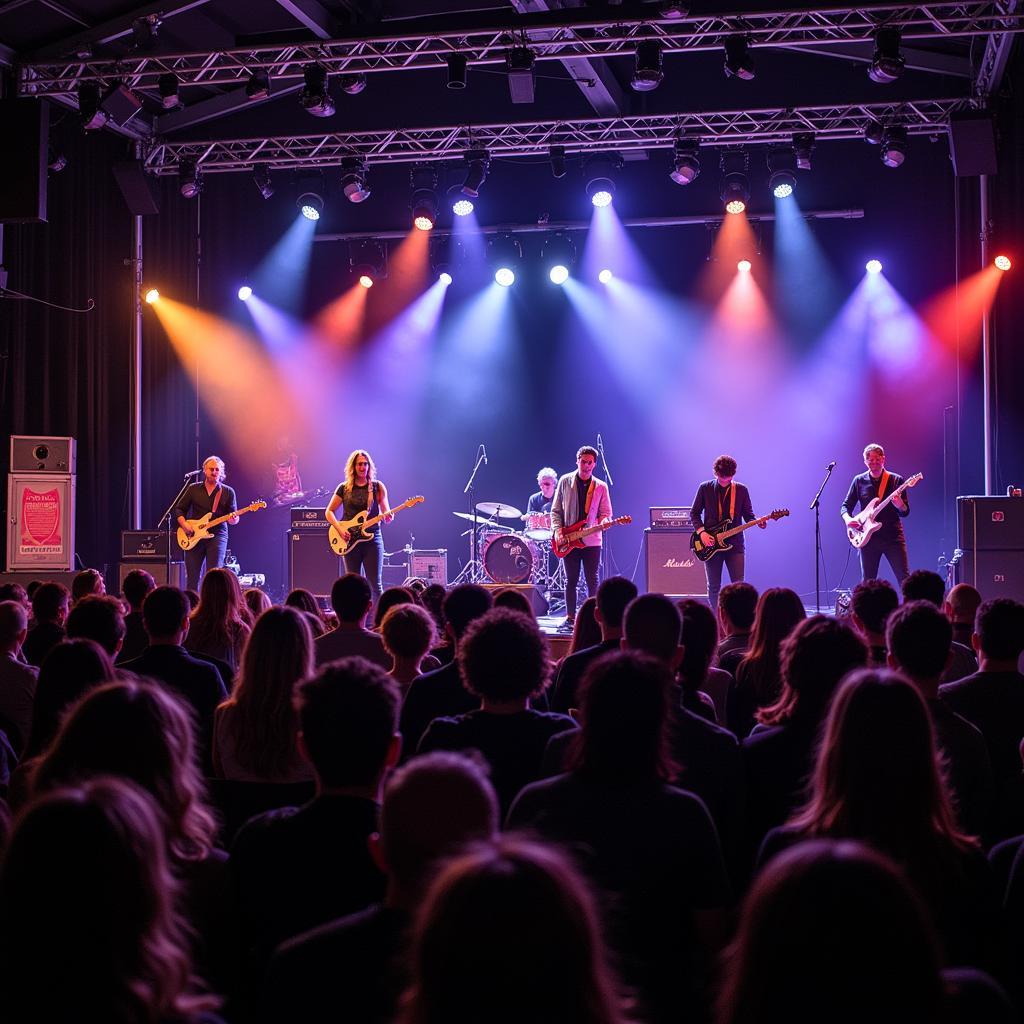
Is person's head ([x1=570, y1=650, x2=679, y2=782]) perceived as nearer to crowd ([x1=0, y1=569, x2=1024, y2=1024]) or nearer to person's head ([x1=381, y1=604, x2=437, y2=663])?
crowd ([x1=0, y1=569, x2=1024, y2=1024])

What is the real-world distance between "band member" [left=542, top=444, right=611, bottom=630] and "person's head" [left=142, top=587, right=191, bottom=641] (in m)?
6.59

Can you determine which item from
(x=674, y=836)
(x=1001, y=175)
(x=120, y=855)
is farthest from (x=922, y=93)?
(x=120, y=855)

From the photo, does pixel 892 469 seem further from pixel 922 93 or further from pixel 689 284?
pixel 922 93

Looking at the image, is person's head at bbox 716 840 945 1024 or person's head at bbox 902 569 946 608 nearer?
person's head at bbox 716 840 945 1024

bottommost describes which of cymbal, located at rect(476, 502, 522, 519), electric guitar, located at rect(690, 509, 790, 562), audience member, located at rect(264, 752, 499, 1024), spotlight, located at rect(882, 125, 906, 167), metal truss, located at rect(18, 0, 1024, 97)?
audience member, located at rect(264, 752, 499, 1024)

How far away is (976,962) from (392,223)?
14444mm

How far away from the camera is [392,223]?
15469 mm

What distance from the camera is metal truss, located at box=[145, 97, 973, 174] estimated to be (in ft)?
40.6

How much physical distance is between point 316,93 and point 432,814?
398 inches

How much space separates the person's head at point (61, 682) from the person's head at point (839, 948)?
2646mm

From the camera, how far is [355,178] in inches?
512

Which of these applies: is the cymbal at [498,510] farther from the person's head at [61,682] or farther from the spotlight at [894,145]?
the person's head at [61,682]

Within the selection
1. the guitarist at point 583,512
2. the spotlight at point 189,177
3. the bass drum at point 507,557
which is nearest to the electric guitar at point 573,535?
the guitarist at point 583,512

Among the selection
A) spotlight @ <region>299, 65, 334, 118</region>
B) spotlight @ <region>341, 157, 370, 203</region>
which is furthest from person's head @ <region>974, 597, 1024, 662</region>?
spotlight @ <region>341, 157, 370, 203</region>
